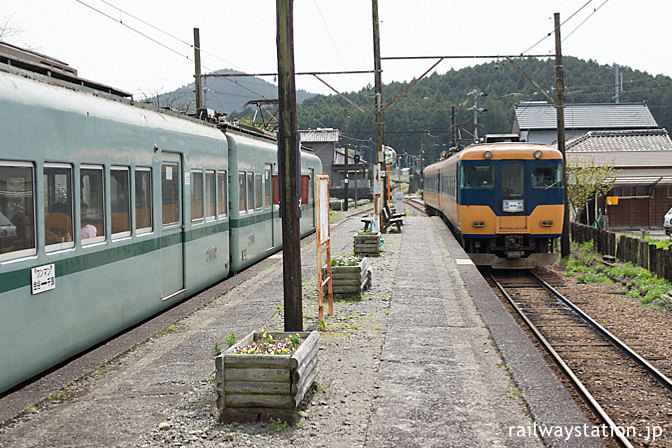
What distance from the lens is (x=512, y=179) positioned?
17.2 meters

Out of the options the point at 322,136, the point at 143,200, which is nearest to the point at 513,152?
the point at 143,200

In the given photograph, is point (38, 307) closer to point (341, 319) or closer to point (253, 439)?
point (253, 439)

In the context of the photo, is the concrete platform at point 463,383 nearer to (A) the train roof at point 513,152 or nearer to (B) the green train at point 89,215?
(B) the green train at point 89,215

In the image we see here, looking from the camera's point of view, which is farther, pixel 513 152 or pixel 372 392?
pixel 513 152

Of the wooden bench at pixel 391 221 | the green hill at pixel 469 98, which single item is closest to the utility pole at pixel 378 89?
the wooden bench at pixel 391 221

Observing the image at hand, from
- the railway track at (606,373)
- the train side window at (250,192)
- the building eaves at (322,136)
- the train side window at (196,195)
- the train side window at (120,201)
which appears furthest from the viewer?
the building eaves at (322,136)

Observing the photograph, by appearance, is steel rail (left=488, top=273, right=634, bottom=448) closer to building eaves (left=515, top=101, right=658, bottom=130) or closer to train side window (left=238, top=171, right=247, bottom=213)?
train side window (left=238, top=171, right=247, bottom=213)

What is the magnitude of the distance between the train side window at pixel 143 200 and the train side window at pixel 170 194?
48cm

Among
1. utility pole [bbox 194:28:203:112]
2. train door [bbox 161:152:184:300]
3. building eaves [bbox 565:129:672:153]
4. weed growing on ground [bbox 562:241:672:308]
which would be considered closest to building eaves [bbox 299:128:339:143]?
building eaves [bbox 565:129:672:153]

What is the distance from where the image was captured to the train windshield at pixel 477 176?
1727 centimetres

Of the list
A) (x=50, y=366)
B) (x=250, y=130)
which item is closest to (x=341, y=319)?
(x=50, y=366)

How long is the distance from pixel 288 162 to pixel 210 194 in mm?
5208

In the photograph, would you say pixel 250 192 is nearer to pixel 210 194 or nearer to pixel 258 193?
pixel 258 193

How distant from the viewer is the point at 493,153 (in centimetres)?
1730
